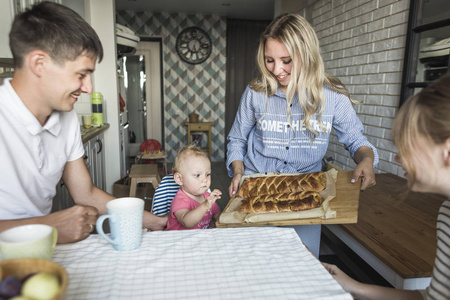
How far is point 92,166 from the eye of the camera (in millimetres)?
3004

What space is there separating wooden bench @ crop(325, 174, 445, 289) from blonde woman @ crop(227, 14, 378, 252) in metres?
0.20

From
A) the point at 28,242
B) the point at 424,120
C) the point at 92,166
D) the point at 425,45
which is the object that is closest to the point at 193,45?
the point at 92,166

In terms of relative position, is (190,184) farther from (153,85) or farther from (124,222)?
(153,85)

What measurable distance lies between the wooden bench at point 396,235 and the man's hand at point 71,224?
909 millimetres

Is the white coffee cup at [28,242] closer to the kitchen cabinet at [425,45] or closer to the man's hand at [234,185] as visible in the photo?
the man's hand at [234,185]

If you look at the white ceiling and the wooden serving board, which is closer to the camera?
the wooden serving board

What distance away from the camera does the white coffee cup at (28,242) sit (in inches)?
21.5

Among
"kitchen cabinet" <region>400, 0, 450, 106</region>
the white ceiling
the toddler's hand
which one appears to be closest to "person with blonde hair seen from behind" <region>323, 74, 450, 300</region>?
the toddler's hand

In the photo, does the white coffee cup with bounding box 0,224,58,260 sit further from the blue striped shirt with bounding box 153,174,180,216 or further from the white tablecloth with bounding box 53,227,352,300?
the blue striped shirt with bounding box 153,174,180,216

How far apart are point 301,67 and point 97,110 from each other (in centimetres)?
251

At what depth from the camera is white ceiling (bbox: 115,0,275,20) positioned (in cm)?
548

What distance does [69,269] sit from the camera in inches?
28.5

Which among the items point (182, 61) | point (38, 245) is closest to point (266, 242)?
point (38, 245)

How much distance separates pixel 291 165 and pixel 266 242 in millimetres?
777
